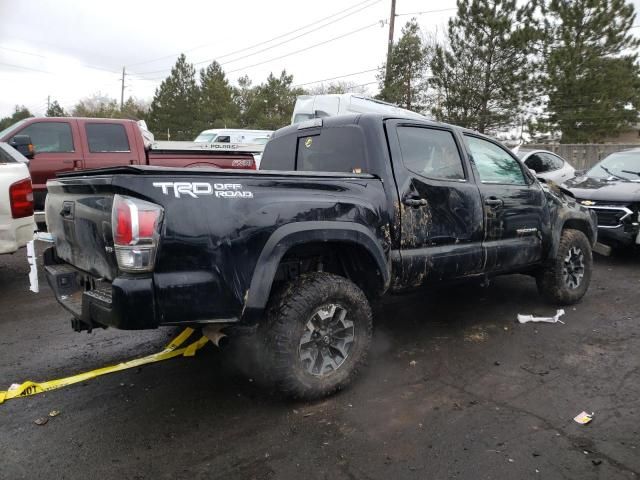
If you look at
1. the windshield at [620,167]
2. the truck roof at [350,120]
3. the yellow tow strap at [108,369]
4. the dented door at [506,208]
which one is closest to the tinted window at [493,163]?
the dented door at [506,208]

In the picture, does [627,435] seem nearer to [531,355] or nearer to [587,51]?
[531,355]

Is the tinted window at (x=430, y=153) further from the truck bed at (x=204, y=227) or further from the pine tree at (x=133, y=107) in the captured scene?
the pine tree at (x=133, y=107)

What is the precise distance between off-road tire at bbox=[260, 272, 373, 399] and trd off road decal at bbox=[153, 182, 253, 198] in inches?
28.4

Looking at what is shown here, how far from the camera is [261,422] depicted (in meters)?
3.10

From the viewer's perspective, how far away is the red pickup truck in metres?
8.67

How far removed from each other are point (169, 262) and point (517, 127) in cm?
2530

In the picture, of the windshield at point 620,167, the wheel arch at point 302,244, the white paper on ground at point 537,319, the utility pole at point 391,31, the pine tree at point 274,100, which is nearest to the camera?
the wheel arch at point 302,244

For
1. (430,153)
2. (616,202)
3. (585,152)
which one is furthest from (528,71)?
(430,153)

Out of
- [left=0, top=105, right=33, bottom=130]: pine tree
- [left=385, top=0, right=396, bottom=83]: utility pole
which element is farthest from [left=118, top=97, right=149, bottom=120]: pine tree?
[left=385, top=0, right=396, bottom=83]: utility pole

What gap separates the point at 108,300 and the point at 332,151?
6.88 ft

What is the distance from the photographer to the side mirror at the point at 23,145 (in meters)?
7.65

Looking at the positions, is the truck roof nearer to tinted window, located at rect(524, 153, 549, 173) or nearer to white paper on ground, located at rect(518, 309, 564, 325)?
white paper on ground, located at rect(518, 309, 564, 325)

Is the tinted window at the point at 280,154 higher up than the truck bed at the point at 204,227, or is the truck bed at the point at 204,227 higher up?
the tinted window at the point at 280,154

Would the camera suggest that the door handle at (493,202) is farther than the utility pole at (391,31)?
No
